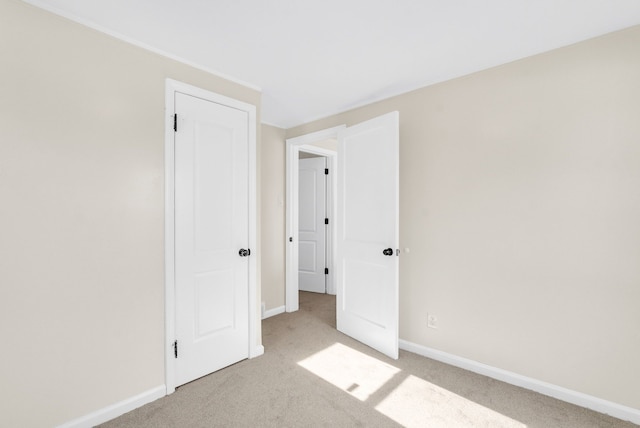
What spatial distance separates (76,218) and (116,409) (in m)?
1.23

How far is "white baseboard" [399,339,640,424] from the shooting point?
179 centimetres

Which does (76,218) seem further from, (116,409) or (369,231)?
(369,231)

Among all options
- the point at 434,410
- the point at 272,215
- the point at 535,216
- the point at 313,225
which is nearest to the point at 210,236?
the point at 272,215

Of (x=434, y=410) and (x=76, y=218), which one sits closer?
(x=76, y=218)

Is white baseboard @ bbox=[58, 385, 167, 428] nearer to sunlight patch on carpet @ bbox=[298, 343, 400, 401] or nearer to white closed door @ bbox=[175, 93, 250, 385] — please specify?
white closed door @ bbox=[175, 93, 250, 385]

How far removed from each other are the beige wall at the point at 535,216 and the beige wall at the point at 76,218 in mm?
2199

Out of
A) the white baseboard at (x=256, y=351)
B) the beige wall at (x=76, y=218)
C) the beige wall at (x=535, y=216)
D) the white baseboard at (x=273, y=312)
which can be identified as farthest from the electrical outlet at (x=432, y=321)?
the beige wall at (x=76, y=218)

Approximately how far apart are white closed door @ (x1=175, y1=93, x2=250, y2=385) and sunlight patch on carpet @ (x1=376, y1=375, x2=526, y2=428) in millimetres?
1329

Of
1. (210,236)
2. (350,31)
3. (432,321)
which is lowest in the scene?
(432,321)

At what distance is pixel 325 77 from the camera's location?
2467 mm

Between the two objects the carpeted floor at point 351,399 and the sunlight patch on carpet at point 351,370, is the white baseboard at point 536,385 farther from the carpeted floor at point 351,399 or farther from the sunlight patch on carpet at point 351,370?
the sunlight patch on carpet at point 351,370

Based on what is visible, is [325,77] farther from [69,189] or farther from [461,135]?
[69,189]

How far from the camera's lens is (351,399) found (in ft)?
6.53

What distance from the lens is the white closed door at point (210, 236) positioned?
2.17m
